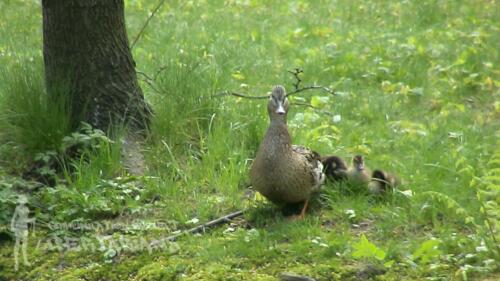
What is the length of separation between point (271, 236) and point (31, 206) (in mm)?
1909

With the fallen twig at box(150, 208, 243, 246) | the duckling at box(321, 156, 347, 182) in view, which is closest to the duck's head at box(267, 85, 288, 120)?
the duckling at box(321, 156, 347, 182)

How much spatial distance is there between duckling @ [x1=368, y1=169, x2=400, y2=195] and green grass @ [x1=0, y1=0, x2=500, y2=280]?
0.08 metres

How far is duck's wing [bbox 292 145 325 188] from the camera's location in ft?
22.5

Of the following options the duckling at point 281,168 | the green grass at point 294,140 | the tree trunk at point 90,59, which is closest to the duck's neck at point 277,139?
the duckling at point 281,168

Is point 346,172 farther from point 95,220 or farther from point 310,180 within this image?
point 95,220

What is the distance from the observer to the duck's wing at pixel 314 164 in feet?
22.5

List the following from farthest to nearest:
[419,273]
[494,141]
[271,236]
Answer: [494,141], [271,236], [419,273]

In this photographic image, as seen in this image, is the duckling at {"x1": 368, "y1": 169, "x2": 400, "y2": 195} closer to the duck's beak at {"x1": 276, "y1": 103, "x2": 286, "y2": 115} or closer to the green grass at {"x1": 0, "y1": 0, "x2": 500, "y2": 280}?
the green grass at {"x1": 0, "y1": 0, "x2": 500, "y2": 280}

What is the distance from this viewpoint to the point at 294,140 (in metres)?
8.02

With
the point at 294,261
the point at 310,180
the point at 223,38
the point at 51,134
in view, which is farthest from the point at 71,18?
the point at 223,38

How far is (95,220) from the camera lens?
6855 millimetres

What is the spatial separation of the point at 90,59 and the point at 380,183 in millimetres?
2674

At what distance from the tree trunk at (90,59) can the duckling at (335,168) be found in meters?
1.79

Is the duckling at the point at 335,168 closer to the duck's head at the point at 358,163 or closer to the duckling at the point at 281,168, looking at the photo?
the duck's head at the point at 358,163
